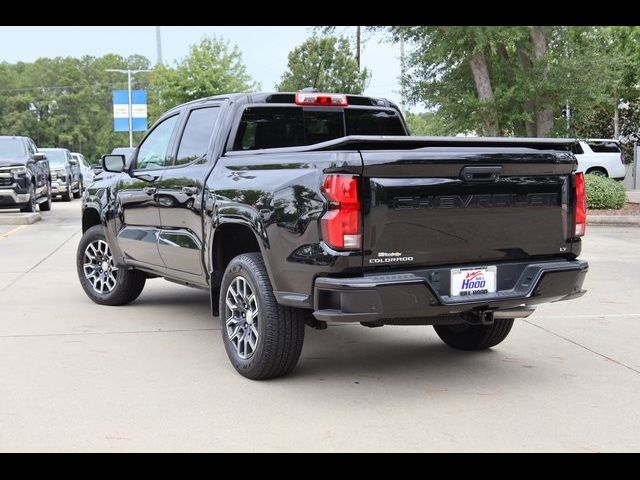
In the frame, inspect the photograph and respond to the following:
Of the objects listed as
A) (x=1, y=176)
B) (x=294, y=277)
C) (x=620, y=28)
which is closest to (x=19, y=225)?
(x=1, y=176)

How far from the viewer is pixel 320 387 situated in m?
5.23

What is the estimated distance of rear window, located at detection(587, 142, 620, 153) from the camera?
2748cm

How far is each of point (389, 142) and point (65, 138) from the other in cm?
10389

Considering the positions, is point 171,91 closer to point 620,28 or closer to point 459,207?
point 620,28

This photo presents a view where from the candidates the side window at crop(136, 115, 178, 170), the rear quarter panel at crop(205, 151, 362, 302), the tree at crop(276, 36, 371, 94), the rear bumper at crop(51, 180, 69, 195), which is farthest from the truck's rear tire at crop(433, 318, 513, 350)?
the tree at crop(276, 36, 371, 94)

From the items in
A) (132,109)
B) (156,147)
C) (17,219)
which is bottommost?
(17,219)

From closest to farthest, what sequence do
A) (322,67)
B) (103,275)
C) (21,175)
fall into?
(103,275), (21,175), (322,67)

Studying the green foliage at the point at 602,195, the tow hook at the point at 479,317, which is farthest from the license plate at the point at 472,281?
the green foliage at the point at 602,195

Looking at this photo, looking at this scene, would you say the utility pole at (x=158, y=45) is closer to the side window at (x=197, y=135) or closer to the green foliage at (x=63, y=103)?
the side window at (x=197, y=135)

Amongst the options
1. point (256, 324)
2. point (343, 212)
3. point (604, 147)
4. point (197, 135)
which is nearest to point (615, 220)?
point (604, 147)

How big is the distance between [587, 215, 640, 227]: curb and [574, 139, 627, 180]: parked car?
32.4ft

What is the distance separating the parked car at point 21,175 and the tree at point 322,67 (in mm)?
15779

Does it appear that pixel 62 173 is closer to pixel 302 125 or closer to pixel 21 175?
pixel 21 175

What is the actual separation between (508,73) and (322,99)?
15.9 m
